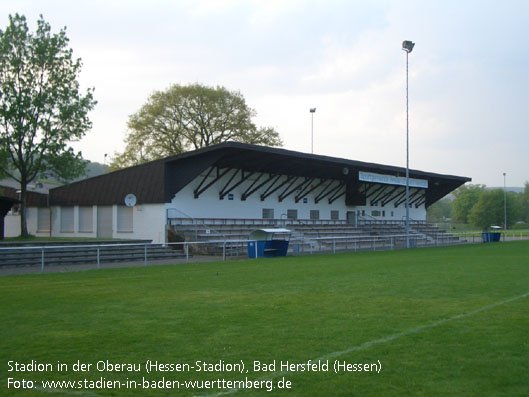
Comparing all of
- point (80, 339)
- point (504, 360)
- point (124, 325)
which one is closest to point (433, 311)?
point (504, 360)

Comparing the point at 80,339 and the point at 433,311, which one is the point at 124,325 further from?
the point at 433,311

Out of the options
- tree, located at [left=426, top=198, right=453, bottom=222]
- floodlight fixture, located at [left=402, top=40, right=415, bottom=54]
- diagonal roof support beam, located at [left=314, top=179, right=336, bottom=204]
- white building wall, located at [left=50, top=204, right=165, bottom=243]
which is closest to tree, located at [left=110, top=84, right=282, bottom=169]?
diagonal roof support beam, located at [left=314, top=179, right=336, bottom=204]

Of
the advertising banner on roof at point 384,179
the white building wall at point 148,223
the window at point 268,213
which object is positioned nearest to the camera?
the white building wall at point 148,223

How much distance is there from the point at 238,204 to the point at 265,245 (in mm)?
11441

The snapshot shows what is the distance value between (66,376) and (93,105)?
27.3 m

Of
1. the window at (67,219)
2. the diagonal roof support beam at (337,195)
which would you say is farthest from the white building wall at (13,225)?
the diagonal roof support beam at (337,195)

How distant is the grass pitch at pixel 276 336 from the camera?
5.14 m

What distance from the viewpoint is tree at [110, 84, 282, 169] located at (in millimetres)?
51812

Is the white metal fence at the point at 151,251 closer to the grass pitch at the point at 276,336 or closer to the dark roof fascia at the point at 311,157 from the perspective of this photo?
the dark roof fascia at the point at 311,157

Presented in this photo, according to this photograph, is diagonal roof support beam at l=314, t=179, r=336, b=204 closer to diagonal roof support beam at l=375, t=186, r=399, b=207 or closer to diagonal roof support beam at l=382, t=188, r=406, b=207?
diagonal roof support beam at l=375, t=186, r=399, b=207

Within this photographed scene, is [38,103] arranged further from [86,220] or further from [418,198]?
[418,198]

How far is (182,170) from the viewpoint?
104 ft

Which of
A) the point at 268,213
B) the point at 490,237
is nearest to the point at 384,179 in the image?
the point at 268,213

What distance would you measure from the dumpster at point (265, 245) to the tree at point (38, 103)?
12.0 metres
